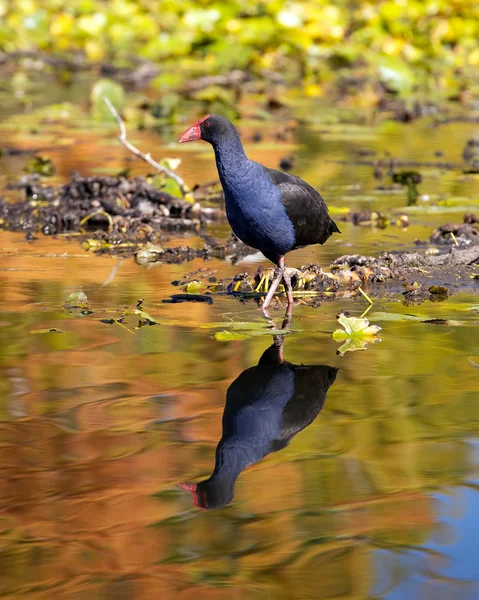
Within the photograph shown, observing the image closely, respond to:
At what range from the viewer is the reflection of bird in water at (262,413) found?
3820mm

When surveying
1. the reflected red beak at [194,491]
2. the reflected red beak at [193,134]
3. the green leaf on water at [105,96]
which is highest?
the green leaf on water at [105,96]

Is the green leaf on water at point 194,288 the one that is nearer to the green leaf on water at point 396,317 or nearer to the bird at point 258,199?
the bird at point 258,199

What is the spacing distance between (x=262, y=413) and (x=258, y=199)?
1722 millimetres

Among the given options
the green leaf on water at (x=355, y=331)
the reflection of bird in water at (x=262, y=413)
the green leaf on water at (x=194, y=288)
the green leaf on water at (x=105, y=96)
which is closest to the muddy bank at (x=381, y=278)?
the green leaf on water at (x=194, y=288)

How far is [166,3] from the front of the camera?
20938 millimetres

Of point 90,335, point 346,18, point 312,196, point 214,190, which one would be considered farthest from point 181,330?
point 346,18

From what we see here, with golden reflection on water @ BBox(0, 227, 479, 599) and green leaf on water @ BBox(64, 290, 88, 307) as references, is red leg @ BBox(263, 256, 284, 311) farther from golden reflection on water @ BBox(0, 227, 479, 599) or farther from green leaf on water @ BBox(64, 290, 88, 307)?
green leaf on water @ BBox(64, 290, 88, 307)

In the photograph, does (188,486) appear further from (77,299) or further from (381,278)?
(381,278)

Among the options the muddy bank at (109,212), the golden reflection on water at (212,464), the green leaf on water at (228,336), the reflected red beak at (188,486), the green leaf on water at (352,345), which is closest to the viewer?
the golden reflection on water at (212,464)

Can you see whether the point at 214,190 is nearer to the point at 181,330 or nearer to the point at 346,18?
the point at 181,330

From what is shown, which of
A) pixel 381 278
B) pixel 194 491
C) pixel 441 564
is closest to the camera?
pixel 441 564

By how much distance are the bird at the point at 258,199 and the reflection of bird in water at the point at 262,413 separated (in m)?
0.79

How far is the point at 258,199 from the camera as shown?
5.93 metres

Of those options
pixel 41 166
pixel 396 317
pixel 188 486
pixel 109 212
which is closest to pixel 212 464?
pixel 188 486
